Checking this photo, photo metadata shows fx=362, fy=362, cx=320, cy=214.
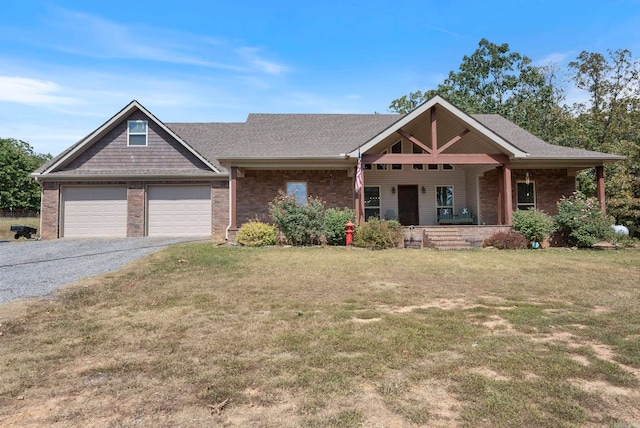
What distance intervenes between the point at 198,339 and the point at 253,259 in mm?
6022

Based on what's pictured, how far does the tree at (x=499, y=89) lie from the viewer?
106 ft

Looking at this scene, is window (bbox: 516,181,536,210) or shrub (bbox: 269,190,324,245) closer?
shrub (bbox: 269,190,324,245)

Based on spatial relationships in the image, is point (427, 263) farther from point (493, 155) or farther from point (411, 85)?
point (411, 85)

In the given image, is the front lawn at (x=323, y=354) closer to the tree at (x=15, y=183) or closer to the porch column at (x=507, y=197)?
the porch column at (x=507, y=197)

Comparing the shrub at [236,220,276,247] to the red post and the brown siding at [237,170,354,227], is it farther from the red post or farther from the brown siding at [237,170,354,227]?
the brown siding at [237,170,354,227]

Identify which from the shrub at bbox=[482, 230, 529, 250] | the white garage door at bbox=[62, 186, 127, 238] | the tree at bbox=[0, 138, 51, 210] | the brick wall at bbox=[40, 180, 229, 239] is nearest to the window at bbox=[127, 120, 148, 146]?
the brick wall at bbox=[40, 180, 229, 239]

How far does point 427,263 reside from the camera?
9453 millimetres

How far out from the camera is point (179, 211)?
55.4 ft

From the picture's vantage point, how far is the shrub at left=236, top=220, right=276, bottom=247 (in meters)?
13.0

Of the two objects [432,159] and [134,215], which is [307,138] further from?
[134,215]

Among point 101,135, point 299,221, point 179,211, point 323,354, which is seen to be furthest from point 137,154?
point 323,354

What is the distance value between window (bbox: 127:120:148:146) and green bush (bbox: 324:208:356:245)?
Result: 396 inches

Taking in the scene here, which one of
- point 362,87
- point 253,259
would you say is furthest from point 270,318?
point 362,87

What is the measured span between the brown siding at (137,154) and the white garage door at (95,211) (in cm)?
115
